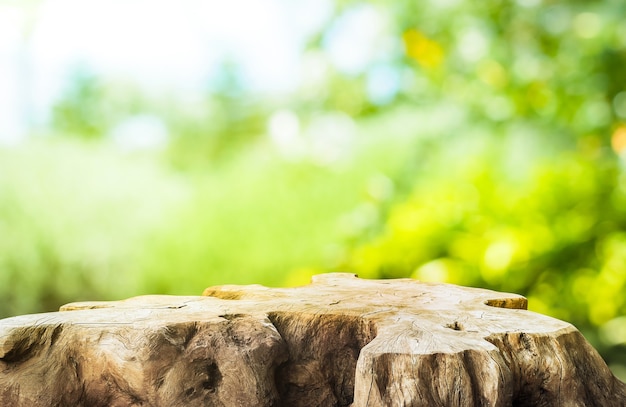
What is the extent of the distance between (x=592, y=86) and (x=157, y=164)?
2299 millimetres

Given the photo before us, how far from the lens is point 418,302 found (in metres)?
1.67

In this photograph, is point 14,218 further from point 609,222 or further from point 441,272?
point 609,222

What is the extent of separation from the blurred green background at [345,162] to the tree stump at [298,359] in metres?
2.01

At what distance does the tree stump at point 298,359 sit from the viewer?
4.02 ft

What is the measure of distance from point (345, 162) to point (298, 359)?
2.34 meters

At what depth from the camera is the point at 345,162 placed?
3.75 meters

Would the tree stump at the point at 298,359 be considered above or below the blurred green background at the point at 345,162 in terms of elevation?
below

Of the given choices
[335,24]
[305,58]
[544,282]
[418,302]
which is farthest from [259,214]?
[418,302]

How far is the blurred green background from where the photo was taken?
342 centimetres

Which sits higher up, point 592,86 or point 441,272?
point 592,86

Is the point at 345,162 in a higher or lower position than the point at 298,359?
higher

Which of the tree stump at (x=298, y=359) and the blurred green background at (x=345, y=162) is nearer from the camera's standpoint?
the tree stump at (x=298, y=359)

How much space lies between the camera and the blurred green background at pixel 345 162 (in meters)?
3.42

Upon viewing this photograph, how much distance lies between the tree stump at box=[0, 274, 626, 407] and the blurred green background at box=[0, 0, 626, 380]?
6.59 ft
